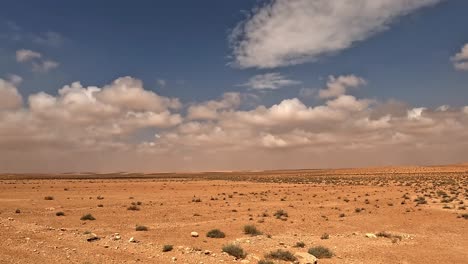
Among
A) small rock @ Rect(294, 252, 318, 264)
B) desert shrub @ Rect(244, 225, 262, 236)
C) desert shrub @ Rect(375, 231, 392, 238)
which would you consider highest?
desert shrub @ Rect(244, 225, 262, 236)

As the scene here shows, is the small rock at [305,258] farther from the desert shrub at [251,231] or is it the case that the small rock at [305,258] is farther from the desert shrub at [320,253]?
the desert shrub at [251,231]

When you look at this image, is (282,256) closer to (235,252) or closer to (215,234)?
(235,252)

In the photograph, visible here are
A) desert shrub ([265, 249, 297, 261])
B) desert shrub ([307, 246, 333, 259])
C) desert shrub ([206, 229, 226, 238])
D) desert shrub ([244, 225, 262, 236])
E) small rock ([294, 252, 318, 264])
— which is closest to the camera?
small rock ([294, 252, 318, 264])

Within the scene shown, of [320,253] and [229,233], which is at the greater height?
[229,233]

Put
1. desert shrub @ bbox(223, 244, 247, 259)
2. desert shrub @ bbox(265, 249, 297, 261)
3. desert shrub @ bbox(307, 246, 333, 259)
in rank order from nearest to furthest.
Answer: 1. desert shrub @ bbox(265, 249, 297, 261)
2. desert shrub @ bbox(223, 244, 247, 259)
3. desert shrub @ bbox(307, 246, 333, 259)

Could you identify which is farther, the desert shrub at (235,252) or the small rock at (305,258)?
the desert shrub at (235,252)

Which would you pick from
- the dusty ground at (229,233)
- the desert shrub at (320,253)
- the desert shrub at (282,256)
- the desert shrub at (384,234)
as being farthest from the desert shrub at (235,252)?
the desert shrub at (384,234)

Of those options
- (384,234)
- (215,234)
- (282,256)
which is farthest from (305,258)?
(384,234)

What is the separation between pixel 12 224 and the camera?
21.4 m

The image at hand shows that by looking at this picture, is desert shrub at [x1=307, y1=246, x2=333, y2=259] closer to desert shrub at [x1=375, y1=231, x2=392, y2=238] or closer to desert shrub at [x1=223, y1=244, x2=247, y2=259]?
desert shrub at [x1=223, y1=244, x2=247, y2=259]

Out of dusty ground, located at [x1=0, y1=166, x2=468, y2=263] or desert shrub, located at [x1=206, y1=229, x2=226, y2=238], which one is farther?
desert shrub, located at [x1=206, y1=229, x2=226, y2=238]

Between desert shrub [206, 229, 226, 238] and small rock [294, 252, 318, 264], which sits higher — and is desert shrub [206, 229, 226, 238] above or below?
above

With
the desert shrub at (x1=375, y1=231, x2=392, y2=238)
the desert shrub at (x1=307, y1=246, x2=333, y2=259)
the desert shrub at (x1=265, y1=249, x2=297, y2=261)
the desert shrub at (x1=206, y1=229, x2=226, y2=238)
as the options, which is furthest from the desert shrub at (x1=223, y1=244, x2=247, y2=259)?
the desert shrub at (x1=375, y1=231, x2=392, y2=238)

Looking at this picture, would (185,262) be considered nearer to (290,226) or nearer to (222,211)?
Answer: (290,226)
